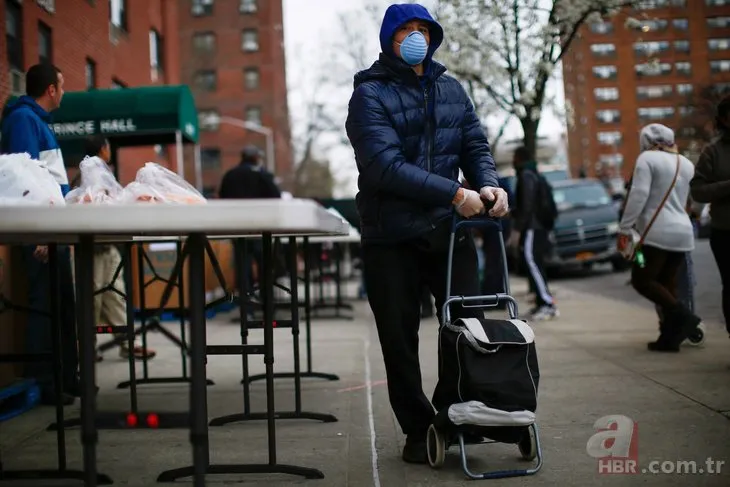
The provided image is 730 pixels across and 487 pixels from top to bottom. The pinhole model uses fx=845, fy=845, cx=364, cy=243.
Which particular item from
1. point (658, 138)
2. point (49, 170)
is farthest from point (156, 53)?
point (49, 170)

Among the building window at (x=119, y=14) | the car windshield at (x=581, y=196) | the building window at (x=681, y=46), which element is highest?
the building window at (x=119, y=14)

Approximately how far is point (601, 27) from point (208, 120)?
4370 centimetres

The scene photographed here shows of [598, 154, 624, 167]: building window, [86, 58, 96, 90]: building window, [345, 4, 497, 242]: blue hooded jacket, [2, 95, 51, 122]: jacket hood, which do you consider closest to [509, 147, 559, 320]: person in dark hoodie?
[345, 4, 497, 242]: blue hooded jacket

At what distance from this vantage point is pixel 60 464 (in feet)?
12.2

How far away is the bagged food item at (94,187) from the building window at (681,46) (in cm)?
776

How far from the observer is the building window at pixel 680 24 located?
9.41 meters

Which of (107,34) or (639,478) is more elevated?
(107,34)

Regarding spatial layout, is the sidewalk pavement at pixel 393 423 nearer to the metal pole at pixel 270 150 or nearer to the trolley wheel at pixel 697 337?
the trolley wheel at pixel 697 337

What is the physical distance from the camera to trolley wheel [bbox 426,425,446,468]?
3686 mm

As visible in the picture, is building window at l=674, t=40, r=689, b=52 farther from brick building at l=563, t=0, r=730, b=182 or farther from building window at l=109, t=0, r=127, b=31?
building window at l=109, t=0, r=127, b=31

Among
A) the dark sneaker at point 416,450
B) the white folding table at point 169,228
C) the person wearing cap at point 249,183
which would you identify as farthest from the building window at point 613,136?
the white folding table at point 169,228

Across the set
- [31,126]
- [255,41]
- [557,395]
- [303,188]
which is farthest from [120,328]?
[255,41]

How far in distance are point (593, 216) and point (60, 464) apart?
51.9 feet

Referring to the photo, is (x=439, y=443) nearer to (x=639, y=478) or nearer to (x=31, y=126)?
(x=639, y=478)
